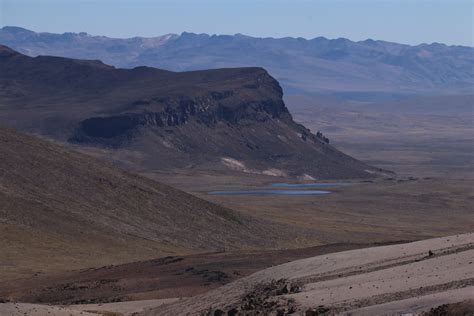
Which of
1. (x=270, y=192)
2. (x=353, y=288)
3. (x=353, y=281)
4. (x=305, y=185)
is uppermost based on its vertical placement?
(x=353, y=288)

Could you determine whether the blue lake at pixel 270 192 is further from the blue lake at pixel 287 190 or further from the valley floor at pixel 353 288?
the valley floor at pixel 353 288

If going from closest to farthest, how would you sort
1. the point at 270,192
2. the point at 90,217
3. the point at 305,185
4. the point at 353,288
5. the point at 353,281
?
the point at 353,288
the point at 353,281
the point at 90,217
the point at 270,192
the point at 305,185

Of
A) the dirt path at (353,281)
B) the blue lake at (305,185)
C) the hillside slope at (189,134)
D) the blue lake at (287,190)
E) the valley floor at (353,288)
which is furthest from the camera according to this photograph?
the hillside slope at (189,134)

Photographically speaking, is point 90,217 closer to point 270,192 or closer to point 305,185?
point 270,192

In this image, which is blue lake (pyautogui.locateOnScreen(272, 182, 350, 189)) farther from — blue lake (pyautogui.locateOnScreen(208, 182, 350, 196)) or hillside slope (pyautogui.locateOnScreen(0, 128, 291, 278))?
hillside slope (pyautogui.locateOnScreen(0, 128, 291, 278))

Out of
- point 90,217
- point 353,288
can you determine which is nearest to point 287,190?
point 90,217

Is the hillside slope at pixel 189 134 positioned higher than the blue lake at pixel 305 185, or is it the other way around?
the hillside slope at pixel 189 134

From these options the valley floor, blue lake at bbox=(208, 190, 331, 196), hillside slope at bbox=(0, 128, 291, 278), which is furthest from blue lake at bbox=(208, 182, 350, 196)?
the valley floor

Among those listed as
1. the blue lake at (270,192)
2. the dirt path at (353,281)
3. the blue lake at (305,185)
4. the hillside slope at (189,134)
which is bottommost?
the blue lake at (305,185)

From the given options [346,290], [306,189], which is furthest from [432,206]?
[346,290]

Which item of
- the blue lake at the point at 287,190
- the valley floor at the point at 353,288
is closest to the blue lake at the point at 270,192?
the blue lake at the point at 287,190
